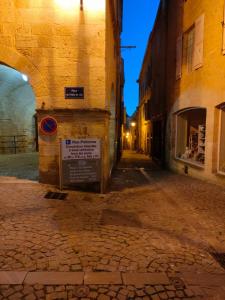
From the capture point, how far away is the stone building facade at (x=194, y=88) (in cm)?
712

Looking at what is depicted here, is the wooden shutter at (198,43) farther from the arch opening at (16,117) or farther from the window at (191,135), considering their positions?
the arch opening at (16,117)

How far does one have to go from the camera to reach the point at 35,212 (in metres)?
4.52

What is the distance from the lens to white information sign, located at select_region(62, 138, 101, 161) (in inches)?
228

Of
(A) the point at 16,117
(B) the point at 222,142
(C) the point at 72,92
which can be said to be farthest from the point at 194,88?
(A) the point at 16,117

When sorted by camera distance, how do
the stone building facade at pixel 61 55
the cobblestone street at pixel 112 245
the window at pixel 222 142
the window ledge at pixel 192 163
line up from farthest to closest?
the window ledge at pixel 192 163
the window at pixel 222 142
the stone building facade at pixel 61 55
the cobblestone street at pixel 112 245

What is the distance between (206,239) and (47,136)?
429 centimetres

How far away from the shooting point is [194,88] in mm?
8359

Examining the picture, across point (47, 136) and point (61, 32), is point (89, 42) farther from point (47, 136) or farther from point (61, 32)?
point (47, 136)

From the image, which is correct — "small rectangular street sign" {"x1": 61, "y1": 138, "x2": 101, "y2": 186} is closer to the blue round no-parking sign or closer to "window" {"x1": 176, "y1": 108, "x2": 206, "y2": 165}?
the blue round no-parking sign

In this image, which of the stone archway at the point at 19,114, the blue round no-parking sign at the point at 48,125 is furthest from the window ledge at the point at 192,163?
the stone archway at the point at 19,114

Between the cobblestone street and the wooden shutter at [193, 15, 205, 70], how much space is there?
4510 millimetres

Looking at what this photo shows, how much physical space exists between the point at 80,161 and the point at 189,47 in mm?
6054

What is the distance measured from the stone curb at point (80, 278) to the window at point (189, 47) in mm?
7695

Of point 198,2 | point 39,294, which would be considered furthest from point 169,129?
point 39,294
